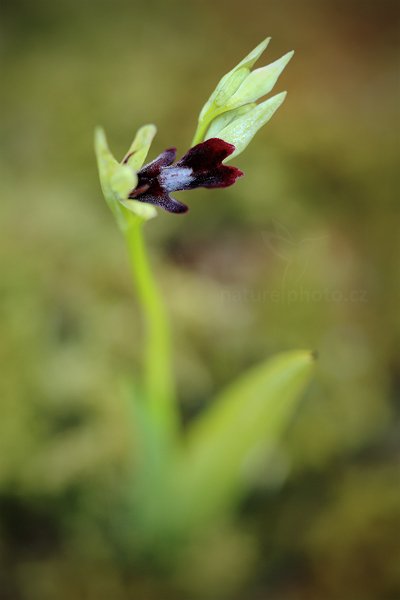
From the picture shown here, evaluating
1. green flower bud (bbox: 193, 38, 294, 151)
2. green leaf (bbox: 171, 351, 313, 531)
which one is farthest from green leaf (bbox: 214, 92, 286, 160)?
green leaf (bbox: 171, 351, 313, 531)

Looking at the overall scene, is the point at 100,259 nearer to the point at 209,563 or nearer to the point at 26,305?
the point at 26,305

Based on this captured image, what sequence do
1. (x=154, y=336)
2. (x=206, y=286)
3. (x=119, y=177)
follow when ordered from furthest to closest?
(x=206, y=286) → (x=154, y=336) → (x=119, y=177)

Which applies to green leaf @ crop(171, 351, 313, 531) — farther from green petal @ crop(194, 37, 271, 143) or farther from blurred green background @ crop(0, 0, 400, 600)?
green petal @ crop(194, 37, 271, 143)

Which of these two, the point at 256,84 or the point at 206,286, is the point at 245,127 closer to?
the point at 256,84

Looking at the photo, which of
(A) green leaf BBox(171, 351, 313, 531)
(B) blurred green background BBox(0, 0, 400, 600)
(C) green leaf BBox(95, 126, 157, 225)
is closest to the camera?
(C) green leaf BBox(95, 126, 157, 225)

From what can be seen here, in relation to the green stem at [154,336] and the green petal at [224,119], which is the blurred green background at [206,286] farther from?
the green petal at [224,119]

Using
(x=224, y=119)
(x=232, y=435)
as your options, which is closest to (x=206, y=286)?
(x=232, y=435)

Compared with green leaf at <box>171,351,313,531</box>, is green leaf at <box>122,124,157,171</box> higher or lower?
higher
